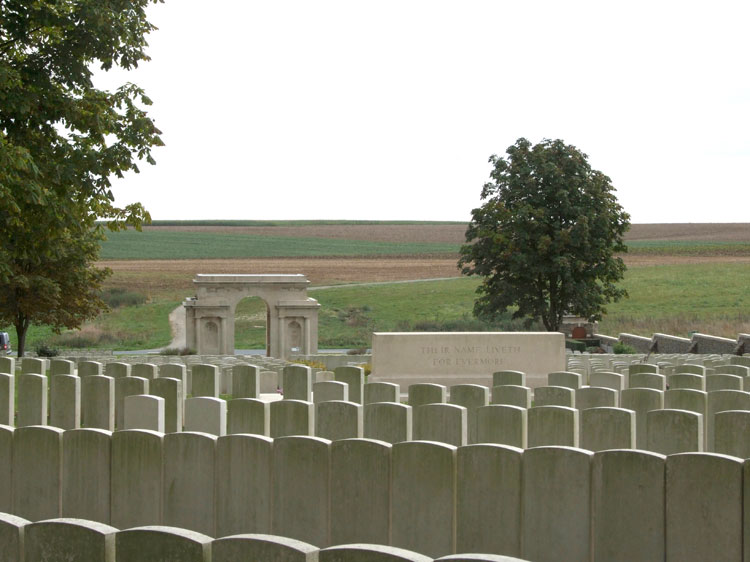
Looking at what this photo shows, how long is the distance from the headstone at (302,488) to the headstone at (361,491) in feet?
0.29

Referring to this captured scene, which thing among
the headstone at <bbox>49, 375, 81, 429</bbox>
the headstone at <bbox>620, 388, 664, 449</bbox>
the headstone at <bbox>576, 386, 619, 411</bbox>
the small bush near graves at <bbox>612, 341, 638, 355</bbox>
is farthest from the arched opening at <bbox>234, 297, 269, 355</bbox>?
the headstone at <bbox>620, 388, 664, 449</bbox>

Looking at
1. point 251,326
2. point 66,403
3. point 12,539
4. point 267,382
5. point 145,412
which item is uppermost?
point 12,539

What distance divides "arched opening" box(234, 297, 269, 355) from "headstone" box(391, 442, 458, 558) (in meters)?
41.6

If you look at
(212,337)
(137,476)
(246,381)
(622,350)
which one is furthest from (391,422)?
(622,350)

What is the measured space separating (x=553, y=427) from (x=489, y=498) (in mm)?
2361

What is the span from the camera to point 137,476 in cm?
791

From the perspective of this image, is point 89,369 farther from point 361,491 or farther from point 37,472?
point 361,491

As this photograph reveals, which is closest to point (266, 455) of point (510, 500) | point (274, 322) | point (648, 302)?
point (510, 500)

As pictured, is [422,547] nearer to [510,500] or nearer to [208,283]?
[510,500]

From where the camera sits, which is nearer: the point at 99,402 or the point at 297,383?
the point at 99,402

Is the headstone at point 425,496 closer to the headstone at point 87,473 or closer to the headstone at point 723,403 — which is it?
the headstone at point 87,473

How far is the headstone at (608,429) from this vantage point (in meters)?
Answer: 8.93

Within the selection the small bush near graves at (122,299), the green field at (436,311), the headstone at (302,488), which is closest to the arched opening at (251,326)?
the green field at (436,311)

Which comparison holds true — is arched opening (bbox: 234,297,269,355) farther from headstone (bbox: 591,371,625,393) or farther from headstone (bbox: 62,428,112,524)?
headstone (bbox: 62,428,112,524)
